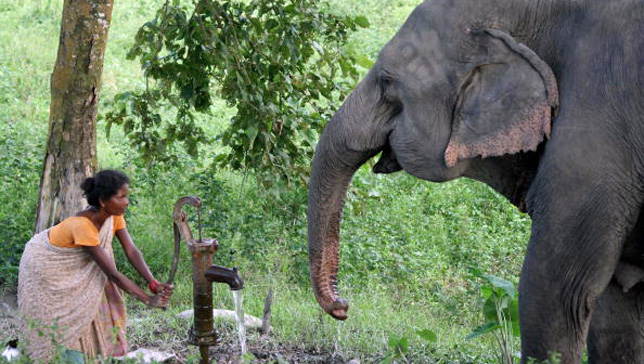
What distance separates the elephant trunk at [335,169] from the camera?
154 inches

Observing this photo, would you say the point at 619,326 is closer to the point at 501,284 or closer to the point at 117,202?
the point at 501,284

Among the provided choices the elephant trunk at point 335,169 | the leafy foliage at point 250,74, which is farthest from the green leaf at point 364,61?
the elephant trunk at point 335,169

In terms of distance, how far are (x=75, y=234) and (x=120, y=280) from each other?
28 cm

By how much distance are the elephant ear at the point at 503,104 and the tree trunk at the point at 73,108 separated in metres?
2.34

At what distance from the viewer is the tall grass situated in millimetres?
5535

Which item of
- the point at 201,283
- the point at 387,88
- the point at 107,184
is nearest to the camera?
the point at 387,88

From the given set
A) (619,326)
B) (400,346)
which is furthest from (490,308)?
(619,326)

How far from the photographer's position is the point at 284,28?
17.9ft

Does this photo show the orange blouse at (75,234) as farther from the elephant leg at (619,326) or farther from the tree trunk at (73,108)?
the elephant leg at (619,326)

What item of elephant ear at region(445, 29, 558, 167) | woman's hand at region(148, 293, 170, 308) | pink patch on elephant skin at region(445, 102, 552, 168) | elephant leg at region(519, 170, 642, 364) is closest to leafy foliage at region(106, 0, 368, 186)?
woman's hand at region(148, 293, 170, 308)

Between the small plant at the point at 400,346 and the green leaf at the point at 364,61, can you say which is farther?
the green leaf at the point at 364,61

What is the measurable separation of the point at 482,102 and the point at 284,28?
209 centimetres

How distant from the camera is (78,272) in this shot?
4.56 meters

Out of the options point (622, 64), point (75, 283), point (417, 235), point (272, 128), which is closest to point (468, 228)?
point (417, 235)
